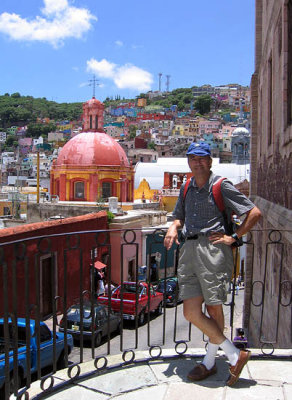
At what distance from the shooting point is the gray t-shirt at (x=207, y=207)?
287 cm

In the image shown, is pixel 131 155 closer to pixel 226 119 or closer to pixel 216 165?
pixel 216 165

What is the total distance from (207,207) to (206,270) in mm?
Result: 422

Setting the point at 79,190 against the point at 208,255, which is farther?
the point at 79,190

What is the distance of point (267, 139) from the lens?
714 centimetres

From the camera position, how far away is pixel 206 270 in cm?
288

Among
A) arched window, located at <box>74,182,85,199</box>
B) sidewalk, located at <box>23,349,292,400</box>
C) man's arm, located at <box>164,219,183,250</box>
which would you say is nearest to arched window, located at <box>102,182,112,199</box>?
arched window, located at <box>74,182,85,199</box>

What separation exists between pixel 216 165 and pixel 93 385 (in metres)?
42.7

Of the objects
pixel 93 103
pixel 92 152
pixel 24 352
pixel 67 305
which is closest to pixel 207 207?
pixel 24 352

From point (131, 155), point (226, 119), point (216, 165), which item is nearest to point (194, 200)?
point (216, 165)

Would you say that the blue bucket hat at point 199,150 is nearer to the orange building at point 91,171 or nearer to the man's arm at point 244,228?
the man's arm at point 244,228

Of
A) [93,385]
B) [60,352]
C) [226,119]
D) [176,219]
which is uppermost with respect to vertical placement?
[226,119]

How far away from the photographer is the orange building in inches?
1192

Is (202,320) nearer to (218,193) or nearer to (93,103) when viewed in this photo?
(218,193)

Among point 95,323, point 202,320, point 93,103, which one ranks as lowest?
point 95,323
